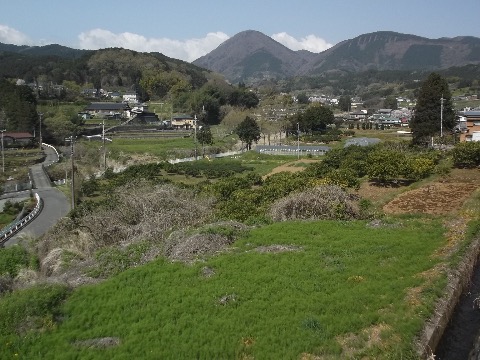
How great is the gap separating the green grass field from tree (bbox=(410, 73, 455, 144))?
1009 inches

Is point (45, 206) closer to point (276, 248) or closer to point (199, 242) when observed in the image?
point (199, 242)

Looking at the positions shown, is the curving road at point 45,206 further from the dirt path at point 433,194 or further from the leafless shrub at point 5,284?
the dirt path at point 433,194

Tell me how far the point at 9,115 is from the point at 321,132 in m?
35.5

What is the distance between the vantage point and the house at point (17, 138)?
4788 centimetres

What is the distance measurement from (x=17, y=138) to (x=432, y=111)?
39.3 m

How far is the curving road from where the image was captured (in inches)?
789

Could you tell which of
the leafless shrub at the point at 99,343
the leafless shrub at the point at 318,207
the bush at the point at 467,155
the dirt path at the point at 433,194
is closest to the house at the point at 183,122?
the bush at the point at 467,155

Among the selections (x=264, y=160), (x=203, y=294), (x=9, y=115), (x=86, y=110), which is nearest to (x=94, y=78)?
(x=86, y=110)

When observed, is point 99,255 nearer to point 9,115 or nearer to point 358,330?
point 358,330

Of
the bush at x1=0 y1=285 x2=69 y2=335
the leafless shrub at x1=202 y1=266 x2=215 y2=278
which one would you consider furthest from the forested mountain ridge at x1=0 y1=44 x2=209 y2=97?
the bush at x1=0 y1=285 x2=69 y2=335

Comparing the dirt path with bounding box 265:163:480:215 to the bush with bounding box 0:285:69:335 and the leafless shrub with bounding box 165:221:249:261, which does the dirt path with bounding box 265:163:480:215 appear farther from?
the bush with bounding box 0:285:69:335

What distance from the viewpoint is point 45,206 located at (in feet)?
86.2

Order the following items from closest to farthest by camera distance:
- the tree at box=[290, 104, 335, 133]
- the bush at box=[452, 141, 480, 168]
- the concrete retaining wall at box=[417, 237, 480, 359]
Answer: the concrete retaining wall at box=[417, 237, 480, 359] → the bush at box=[452, 141, 480, 168] → the tree at box=[290, 104, 335, 133]

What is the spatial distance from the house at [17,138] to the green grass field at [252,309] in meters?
43.3
